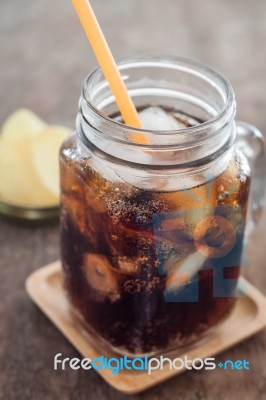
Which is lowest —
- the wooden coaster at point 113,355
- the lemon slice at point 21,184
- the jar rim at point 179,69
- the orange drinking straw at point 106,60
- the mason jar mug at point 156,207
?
the wooden coaster at point 113,355

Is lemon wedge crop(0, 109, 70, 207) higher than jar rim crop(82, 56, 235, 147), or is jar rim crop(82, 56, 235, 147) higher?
jar rim crop(82, 56, 235, 147)

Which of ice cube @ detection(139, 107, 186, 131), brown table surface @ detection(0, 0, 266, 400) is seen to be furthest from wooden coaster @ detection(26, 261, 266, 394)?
ice cube @ detection(139, 107, 186, 131)

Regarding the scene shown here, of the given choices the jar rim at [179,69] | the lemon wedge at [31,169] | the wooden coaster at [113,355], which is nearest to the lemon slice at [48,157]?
the lemon wedge at [31,169]

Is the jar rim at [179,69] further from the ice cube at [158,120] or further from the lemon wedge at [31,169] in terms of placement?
the lemon wedge at [31,169]

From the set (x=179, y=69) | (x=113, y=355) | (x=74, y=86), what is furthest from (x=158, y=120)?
(x=74, y=86)

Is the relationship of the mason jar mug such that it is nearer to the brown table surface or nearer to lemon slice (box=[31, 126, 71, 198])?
the brown table surface

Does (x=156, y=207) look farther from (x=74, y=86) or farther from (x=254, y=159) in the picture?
(x=74, y=86)

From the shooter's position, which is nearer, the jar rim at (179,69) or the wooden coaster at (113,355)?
the jar rim at (179,69)
